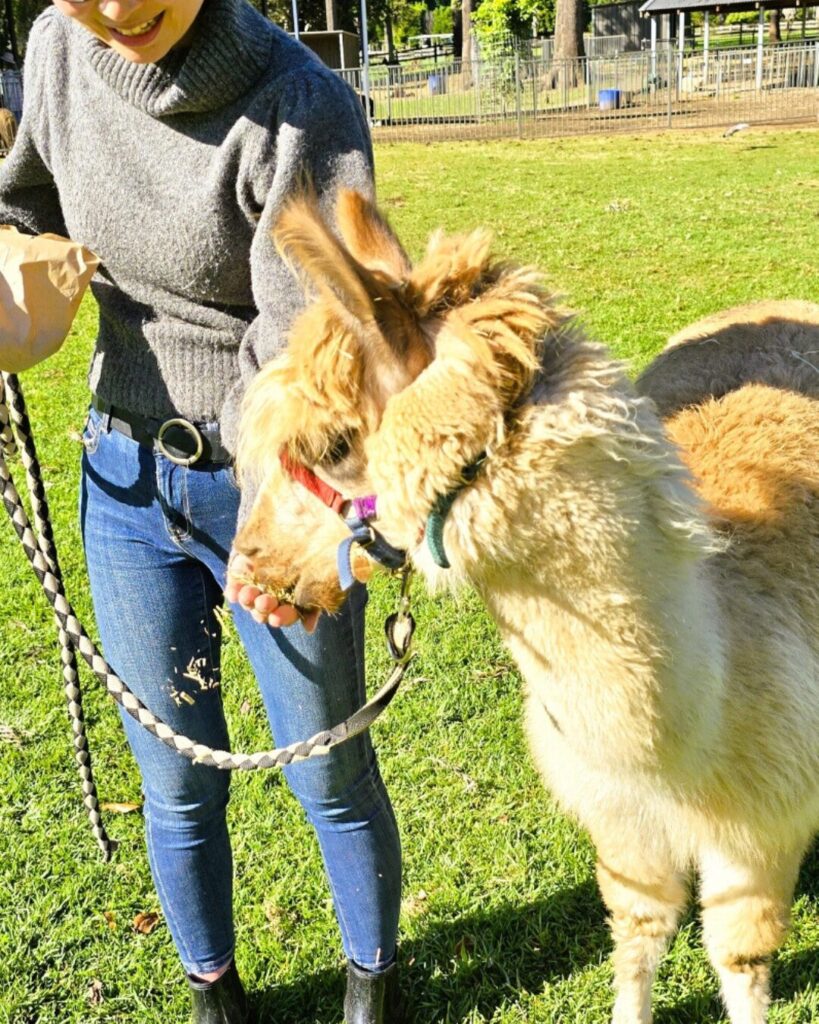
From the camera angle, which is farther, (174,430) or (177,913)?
(177,913)

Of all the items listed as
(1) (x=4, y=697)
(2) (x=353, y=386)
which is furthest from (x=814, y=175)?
(2) (x=353, y=386)

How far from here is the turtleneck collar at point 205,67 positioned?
1.79m

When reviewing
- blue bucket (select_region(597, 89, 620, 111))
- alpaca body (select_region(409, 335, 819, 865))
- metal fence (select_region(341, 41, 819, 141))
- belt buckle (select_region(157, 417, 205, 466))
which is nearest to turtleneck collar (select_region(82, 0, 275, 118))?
belt buckle (select_region(157, 417, 205, 466))

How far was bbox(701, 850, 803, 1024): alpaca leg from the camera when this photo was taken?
2406 millimetres

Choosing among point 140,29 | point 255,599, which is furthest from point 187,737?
point 140,29

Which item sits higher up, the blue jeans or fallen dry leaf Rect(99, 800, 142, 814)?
the blue jeans

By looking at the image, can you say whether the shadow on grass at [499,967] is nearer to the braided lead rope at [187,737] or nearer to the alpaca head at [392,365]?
the braided lead rope at [187,737]

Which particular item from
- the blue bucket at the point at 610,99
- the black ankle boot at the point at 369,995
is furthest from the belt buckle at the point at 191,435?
the blue bucket at the point at 610,99

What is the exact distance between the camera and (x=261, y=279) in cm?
176

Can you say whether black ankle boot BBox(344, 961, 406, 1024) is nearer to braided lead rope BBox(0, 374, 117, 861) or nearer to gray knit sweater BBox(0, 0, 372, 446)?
braided lead rope BBox(0, 374, 117, 861)

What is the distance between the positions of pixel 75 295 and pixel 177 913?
4.76 feet

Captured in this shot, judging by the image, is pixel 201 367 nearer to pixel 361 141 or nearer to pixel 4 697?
pixel 361 141

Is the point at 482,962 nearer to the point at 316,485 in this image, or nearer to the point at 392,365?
the point at 316,485

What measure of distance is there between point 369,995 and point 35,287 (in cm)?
183
